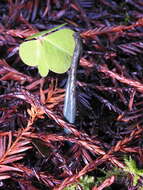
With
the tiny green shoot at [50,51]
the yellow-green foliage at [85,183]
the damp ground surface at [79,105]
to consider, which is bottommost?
the yellow-green foliage at [85,183]

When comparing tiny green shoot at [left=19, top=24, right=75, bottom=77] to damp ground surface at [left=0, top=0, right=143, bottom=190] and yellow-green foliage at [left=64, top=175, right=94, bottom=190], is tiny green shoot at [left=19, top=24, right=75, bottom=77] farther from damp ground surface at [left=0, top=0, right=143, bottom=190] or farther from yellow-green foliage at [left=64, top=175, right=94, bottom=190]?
yellow-green foliage at [left=64, top=175, right=94, bottom=190]

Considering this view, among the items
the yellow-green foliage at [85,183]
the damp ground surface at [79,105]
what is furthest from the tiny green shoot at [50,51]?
the yellow-green foliage at [85,183]

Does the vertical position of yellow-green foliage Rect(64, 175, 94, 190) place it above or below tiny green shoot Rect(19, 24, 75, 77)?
below

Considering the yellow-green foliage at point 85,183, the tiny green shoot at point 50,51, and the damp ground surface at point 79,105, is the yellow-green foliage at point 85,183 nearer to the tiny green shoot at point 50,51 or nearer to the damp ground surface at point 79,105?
the damp ground surface at point 79,105

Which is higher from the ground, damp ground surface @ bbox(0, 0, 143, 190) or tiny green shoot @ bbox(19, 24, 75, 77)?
tiny green shoot @ bbox(19, 24, 75, 77)

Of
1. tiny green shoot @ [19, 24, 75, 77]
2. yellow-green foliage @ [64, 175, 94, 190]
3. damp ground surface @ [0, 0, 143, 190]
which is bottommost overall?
yellow-green foliage @ [64, 175, 94, 190]

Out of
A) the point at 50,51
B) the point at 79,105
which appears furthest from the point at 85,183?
the point at 50,51

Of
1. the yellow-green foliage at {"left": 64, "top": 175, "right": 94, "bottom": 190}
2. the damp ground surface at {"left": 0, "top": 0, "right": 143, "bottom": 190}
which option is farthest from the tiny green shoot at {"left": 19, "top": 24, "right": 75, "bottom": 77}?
the yellow-green foliage at {"left": 64, "top": 175, "right": 94, "bottom": 190}

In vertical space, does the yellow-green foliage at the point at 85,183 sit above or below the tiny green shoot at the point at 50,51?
below

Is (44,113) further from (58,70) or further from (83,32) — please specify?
(83,32)

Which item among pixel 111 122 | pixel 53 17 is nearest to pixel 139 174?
pixel 111 122
